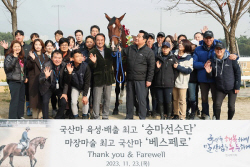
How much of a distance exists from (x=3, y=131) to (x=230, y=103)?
3.98 metres

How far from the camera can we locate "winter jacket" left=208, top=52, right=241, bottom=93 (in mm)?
5207

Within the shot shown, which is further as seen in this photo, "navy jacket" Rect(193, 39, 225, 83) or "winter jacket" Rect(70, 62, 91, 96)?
"navy jacket" Rect(193, 39, 225, 83)

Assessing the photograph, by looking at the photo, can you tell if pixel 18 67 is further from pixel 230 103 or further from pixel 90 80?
pixel 230 103

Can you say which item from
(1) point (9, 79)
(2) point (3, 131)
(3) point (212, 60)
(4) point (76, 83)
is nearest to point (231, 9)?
(3) point (212, 60)

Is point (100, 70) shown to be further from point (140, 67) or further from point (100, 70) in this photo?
point (140, 67)

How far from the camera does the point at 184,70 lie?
18.5 feet

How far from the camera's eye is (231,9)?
1039cm

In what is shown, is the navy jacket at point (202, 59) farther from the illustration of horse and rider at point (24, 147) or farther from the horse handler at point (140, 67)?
the illustration of horse and rider at point (24, 147)

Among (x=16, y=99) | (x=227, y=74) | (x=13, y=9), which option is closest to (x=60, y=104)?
(x=16, y=99)

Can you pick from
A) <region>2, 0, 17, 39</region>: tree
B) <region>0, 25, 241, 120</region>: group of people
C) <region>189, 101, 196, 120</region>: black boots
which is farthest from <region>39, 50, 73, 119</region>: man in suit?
<region>2, 0, 17, 39</region>: tree

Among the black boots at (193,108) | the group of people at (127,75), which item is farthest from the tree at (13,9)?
the black boots at (193,108)

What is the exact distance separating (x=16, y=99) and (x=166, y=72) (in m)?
3.15

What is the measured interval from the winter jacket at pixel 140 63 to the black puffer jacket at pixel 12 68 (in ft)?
7.38

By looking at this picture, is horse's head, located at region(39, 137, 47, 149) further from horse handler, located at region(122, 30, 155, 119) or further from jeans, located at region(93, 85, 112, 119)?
horse handler, located at region(122, 30, 155, 119)
